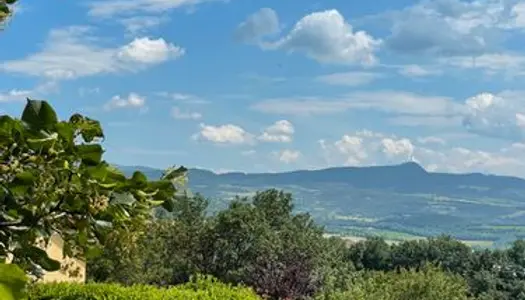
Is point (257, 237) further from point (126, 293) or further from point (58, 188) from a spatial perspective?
point (58, 188)

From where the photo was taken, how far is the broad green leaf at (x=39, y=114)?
5.08 ft

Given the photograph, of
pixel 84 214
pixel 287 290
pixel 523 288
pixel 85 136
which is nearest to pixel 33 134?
pixel 85 136

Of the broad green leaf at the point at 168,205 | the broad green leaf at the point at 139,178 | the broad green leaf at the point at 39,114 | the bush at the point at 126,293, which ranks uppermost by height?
the broad green leaf at the point at 39,114

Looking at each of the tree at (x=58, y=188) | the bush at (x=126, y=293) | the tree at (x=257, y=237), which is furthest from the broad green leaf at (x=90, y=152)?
the tree at (x=257, y=237)

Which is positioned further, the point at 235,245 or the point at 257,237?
the point at 235,245

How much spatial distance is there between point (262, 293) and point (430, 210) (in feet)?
575

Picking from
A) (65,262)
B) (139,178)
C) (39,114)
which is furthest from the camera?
(65,262)

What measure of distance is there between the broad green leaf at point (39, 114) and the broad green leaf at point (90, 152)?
3.6 inches

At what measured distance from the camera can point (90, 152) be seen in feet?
5.39

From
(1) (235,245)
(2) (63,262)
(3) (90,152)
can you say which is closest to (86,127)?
(3) (90,152)

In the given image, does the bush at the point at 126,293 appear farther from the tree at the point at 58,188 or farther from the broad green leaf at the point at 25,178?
the broad green leaf at the point at 25,178

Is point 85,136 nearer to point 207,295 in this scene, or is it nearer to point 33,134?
point 33,134

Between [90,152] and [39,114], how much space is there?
0.14 m

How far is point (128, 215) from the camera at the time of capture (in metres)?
1.79
